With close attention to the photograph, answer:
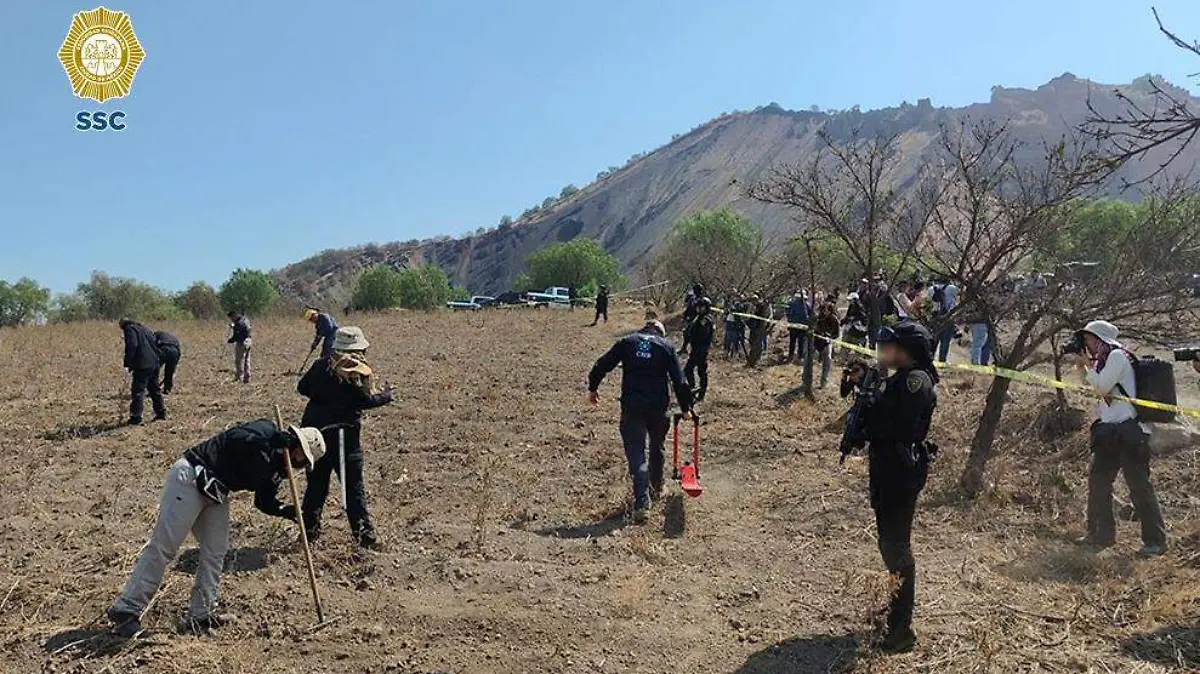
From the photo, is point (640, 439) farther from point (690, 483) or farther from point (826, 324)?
point (826, 324)

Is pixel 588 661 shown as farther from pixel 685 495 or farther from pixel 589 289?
pixel 589 289

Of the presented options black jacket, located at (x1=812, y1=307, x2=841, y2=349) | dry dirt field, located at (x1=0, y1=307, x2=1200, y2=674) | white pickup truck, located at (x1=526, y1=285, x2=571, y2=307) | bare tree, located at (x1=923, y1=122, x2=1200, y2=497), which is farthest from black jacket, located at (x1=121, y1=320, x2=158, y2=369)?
white pickup truck, located at (x1=526, y1=285, x2=571, y2=307)

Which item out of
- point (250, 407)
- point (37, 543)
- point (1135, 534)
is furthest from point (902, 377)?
point (250, 407)

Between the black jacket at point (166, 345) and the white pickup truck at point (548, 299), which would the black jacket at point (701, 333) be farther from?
the white pickup truck at point (548, 299)

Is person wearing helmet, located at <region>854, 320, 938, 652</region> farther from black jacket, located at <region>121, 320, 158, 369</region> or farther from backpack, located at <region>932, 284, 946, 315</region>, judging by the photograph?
black jacket, located at <region>121, 320, 158, 369</region>

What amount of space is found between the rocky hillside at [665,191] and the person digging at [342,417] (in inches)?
4732

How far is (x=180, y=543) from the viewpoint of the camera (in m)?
4.88

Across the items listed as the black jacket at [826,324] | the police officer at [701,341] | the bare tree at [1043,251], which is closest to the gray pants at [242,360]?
the police officer at [701,341]

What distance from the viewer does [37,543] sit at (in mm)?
6668

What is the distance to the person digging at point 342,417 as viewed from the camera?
6242 mm

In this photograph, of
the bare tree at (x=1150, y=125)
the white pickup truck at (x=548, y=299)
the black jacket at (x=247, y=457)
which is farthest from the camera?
the white pickup truck at (x=548, y=299)

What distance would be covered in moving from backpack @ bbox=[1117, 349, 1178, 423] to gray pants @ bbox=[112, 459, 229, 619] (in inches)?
252

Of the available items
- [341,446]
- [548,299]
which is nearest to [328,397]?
[341,446]

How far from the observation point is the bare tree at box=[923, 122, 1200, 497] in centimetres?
780
